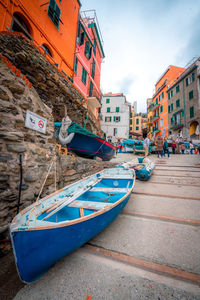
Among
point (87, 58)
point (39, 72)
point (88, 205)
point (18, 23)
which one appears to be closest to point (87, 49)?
point (87, 58)

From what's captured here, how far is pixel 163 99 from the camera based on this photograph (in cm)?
2534

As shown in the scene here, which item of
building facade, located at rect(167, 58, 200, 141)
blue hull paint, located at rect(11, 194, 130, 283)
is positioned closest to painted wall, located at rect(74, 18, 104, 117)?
blue hull paint, located at rect(11, 194, 130, 283)

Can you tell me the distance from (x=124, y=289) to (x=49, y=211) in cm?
150

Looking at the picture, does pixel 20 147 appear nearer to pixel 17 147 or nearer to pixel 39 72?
pixel 17 147

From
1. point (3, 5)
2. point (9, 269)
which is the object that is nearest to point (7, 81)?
point (9, 269)

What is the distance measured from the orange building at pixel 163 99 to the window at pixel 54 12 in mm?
20296

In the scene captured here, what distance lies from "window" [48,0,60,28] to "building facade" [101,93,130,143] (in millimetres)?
19286

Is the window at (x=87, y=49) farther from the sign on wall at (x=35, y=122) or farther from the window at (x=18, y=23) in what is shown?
the sign on wall at (x=35, y=122)

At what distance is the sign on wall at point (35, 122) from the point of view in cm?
280

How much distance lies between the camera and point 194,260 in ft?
5.84

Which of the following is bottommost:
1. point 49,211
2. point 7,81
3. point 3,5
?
point 49,211

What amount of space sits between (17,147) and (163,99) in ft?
95.8

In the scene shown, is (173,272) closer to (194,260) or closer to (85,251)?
(194,260)

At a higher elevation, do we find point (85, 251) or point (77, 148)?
point (77, 148)
